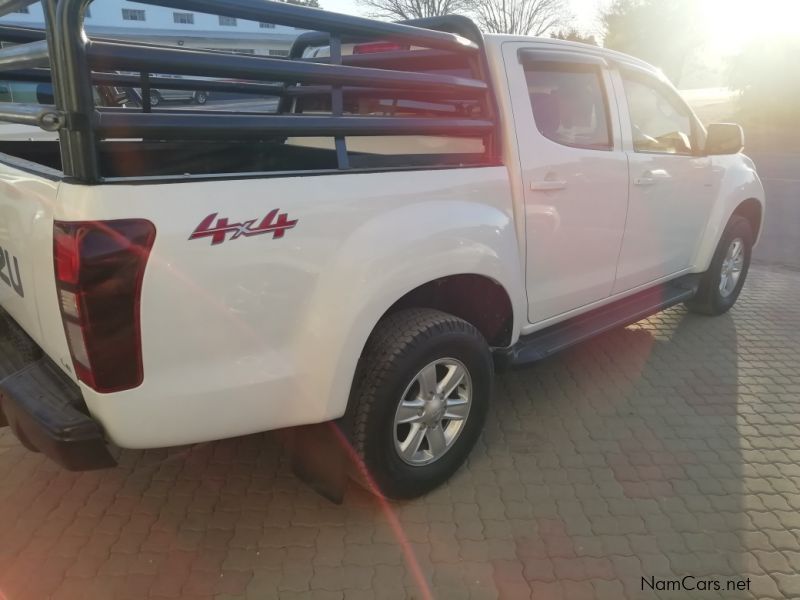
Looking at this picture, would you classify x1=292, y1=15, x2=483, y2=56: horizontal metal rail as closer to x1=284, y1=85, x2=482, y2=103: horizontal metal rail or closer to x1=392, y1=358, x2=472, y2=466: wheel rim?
x1=284, y1=85, x2=482, y2=103: horizontal metal rail

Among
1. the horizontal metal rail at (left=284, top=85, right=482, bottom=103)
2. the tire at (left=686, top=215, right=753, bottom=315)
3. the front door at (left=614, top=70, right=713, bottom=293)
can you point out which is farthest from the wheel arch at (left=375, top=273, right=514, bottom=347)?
the tire at (left=686, top=215, right=753, bottom=315)

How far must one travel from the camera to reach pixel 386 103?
132 inches

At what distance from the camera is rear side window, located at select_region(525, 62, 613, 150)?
308 centimetres

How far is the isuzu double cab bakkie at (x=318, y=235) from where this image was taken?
5.96 ft

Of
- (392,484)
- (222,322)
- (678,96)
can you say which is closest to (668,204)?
(678,96)

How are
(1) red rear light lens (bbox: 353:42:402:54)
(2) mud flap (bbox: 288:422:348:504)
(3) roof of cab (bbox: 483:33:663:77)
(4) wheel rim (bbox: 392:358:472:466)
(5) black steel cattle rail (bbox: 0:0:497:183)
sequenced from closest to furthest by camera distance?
(5) black steel cattle rail (bbox: 0:0:497:183) → (2) mud flap (bbox: 288:422:348:504) → (4) wheel rim (bbox: 392:358:472:466) → (3) roof of cab (bbox: 483:33:663:77) → (1) red rear light lens (bbox: 353:42:402:54)

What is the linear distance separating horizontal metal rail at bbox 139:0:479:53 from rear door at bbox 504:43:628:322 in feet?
1.71

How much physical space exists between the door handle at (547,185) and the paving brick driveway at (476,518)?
129 centimetres

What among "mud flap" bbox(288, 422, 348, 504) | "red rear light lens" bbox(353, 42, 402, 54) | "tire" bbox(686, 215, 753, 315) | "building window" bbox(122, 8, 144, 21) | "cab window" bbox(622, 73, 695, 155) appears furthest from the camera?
"building window" bbox(122, 8, 144, 21)

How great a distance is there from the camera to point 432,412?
2.67 m

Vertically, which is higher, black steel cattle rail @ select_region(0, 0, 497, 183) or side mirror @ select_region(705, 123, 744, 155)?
black steel cattle rail @ select_region(0, 0, 497, 183)

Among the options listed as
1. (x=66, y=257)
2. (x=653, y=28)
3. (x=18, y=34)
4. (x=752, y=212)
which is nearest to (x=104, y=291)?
(x=66, y=257)

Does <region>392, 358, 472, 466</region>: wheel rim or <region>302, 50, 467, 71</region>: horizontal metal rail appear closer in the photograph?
<region>392, 358, 472, 466</region>: wheel rim

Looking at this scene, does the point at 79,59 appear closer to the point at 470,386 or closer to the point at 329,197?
the point at 329,197
